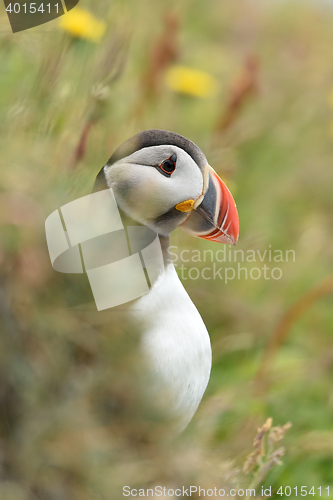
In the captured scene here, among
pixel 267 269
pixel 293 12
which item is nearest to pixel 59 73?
pixel 267 269

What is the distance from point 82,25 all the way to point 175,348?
0.55 m

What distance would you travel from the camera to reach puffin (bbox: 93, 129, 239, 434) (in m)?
0.75

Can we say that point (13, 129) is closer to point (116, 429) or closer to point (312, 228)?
point (116, 429)

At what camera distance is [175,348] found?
2.59ft

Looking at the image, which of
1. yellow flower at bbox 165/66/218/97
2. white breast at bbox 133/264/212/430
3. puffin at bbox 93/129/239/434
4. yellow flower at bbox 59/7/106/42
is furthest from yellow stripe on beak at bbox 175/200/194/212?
yellow flower at bbox 165/66/218/97

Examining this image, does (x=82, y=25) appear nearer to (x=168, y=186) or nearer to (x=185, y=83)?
(x=168, y=186)

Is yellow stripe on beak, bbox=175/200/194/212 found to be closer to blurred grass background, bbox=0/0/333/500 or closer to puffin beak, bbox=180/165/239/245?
puffin beak, bbox=180/165/239/245

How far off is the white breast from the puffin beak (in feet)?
0.34

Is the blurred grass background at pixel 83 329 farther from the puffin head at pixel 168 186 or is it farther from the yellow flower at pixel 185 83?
the yellow flower at pixel 185 83

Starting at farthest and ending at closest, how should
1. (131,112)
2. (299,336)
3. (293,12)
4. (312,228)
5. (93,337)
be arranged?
(293,12), (312,228), (299,336), (131,112), (93,337)

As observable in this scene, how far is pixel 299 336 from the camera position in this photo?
166 cm

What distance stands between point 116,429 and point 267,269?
1.28 m

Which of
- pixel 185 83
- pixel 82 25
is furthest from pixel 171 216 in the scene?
pixel 185 83

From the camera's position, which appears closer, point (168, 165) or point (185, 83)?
point (168, 165)
